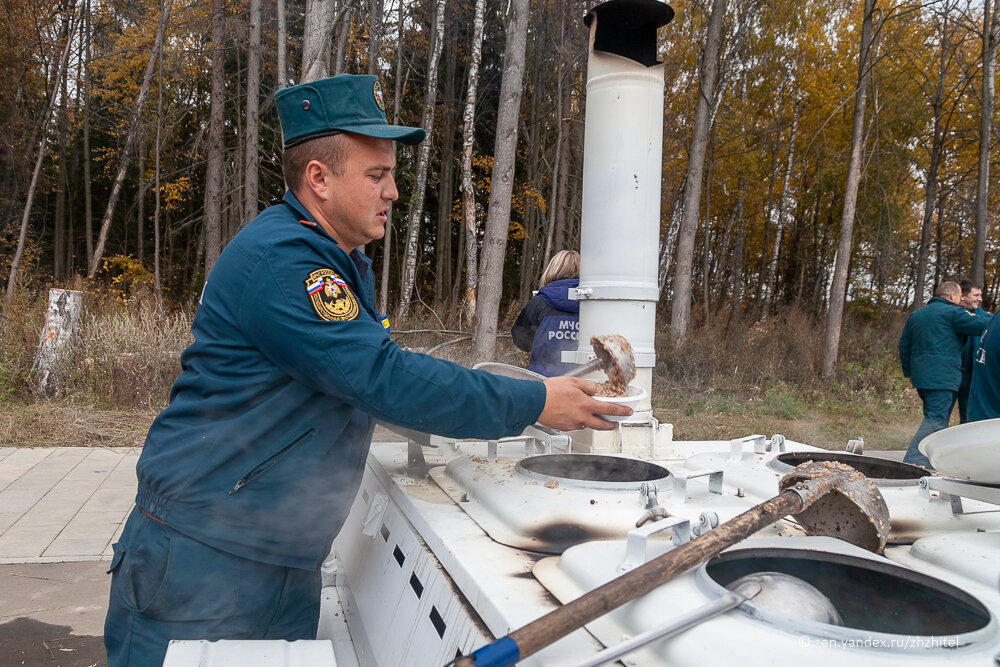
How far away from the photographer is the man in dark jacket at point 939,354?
709 centimetres

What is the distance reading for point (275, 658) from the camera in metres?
1.37

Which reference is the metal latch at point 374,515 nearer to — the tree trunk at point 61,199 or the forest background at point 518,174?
the forest background at point 518,174

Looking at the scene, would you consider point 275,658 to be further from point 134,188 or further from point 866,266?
point 134,188

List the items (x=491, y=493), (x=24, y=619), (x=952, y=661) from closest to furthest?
(x=952, y=661) → (x=491, y=493) → (x=24, y=619)

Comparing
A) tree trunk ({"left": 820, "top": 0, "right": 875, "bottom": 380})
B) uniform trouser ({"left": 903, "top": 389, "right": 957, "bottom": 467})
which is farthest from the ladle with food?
tree trunk ({"left": 820, "top": 0, "right": 875, "bottom": 380})

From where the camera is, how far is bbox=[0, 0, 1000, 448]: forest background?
30.6 ft

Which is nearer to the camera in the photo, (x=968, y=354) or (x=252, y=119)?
(x=968, y=354)

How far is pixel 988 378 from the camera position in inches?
176

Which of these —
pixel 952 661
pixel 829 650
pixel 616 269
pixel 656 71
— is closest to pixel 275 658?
pixel 829 650

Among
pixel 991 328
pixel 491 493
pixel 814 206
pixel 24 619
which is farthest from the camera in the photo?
pixel 814 206

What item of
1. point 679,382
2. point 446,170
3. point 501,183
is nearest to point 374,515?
point 501,183

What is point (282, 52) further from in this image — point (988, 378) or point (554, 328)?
point (988, 378)

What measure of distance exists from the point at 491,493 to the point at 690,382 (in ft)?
33.4

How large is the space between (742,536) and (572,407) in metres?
0.62
